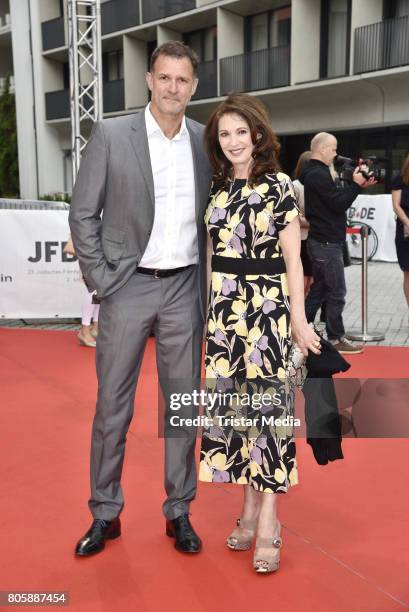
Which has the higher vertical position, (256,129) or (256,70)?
(256,70)

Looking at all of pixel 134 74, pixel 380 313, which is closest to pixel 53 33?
pixel 134 74

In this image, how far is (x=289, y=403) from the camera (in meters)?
2.72

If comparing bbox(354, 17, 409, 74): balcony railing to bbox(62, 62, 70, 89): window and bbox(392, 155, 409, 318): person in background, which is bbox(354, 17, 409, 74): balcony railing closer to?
bbox(392, 155, 409, 318): person in background

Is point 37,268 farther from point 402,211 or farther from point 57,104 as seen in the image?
point 57,104

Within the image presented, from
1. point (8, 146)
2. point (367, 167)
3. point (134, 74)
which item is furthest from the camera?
point (8, 146)

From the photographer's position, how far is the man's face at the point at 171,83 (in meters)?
2.60

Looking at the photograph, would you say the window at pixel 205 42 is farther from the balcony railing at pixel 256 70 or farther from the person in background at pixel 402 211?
the person in background at pixel 402 211

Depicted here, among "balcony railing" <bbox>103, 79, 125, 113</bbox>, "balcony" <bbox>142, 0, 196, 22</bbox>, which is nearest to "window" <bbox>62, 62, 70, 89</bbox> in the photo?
"balcony railing" <bbox>103, 79, 125, 113</bbox>

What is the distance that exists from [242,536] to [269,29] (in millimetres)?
19303

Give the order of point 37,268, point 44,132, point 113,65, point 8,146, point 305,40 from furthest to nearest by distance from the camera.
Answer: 1. point 8,146
2. point 44,132
3. point 113,65
4. point 305,40
5. point 37,268

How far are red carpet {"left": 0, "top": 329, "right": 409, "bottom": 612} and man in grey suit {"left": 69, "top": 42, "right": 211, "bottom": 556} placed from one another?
145 mm

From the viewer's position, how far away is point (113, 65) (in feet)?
83.0

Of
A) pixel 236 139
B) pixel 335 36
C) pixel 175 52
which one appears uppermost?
pixel 335 36

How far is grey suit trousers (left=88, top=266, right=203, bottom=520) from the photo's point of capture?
2.71 m
